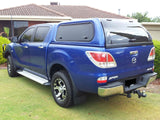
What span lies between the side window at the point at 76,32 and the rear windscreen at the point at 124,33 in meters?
0.30

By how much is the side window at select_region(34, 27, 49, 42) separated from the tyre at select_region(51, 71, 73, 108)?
116 centimetres

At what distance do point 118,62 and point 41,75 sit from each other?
7.71 ft

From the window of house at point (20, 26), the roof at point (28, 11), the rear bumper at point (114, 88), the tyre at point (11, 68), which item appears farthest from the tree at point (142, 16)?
the rear bumper at point (114, 88)

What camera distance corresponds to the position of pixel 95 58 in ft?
9.63

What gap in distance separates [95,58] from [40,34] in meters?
2.22

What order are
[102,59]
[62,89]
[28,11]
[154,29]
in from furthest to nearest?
[28,11], [154,29], [62,89], [102,59]

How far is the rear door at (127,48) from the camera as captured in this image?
3043 millimetres

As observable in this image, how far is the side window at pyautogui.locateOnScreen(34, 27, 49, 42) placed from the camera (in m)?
4.42

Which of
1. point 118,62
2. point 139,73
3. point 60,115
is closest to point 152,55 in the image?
point 139,73

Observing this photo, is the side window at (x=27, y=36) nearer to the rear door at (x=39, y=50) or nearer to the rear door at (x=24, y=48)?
the rear door at (x=24, y=48)

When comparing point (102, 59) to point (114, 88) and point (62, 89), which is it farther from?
point (62, 89)

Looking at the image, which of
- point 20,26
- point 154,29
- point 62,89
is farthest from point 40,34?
point 20,26

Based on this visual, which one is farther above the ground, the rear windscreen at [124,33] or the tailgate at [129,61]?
the rear windscreen at [124,33]

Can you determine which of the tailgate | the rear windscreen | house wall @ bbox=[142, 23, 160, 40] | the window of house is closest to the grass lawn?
the tailgate
